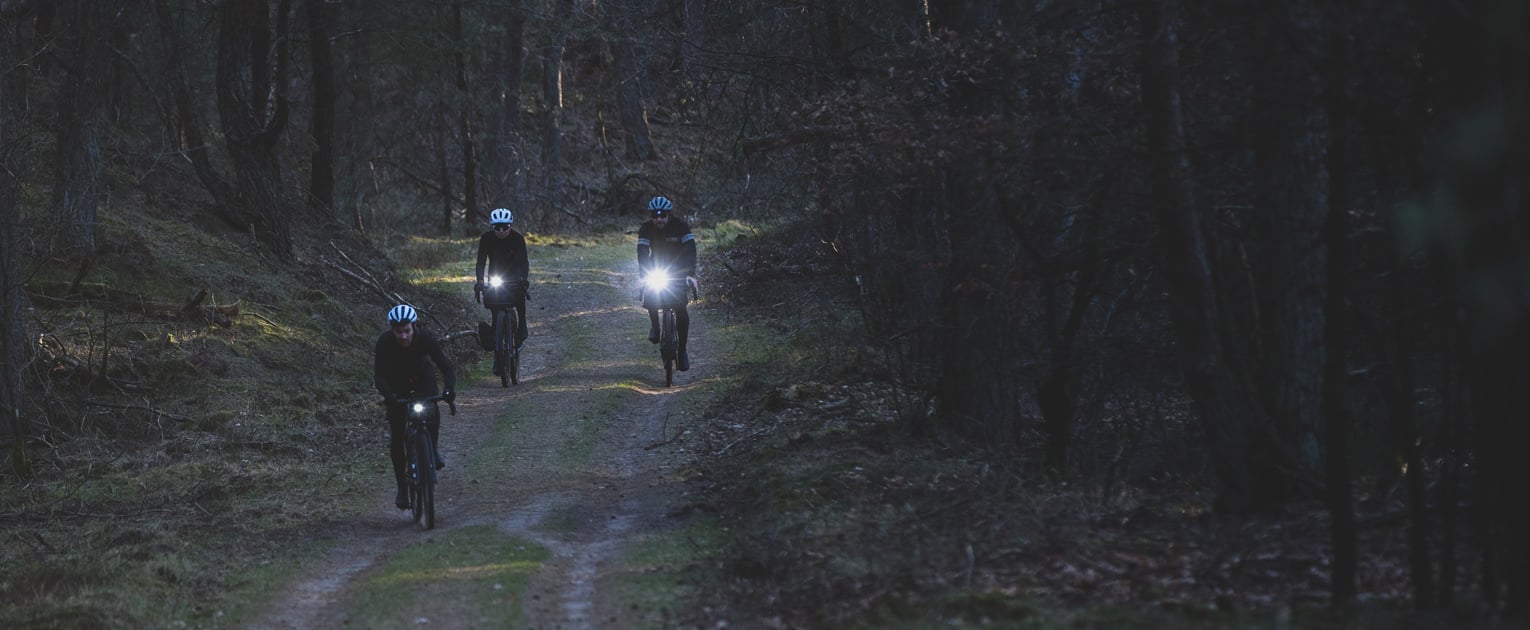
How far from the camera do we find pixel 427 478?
1088cm

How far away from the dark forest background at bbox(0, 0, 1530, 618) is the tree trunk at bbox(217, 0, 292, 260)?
187 cm

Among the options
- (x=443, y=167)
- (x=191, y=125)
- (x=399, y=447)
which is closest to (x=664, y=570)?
(x=399, y=447)

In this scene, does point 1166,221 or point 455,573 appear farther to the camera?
point 455,573

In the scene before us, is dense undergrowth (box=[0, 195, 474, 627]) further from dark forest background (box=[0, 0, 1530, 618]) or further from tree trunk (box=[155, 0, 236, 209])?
tree trunk (box=[155, 0, 236, 209])

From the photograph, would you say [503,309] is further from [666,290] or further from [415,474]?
[415,474]

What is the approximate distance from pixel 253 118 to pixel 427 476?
47.4ft

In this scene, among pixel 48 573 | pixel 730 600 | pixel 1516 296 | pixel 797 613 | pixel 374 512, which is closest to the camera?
pixel 1516 296

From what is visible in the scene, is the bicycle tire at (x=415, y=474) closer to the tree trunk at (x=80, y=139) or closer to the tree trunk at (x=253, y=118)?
the tree trunk at (x=80, y=139)

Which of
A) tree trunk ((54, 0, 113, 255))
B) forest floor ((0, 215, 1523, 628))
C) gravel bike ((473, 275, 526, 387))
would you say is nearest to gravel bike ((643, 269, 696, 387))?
forest floor ((0, 215, 1523, 628))

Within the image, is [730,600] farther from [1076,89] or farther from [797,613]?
[1076,89]

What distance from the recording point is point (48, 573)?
31.7ft

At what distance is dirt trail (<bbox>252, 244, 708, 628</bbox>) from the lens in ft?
29.1

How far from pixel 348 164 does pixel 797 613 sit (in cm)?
3443

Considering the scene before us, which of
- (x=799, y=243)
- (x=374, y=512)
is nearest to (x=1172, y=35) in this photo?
(x=374, y=512)
